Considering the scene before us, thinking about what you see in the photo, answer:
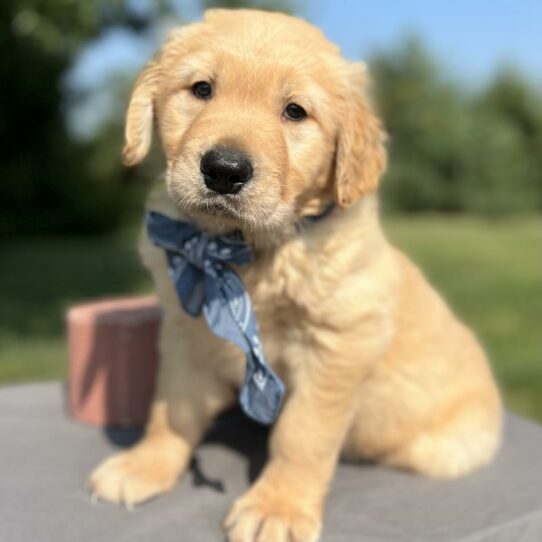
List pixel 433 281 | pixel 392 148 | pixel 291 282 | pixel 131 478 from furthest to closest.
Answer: pixel 392 148, pixel 433 281, pixel 131 478, pixel 291 282

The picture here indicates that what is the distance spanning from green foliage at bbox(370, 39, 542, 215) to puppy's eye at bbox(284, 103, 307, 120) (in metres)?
14.9

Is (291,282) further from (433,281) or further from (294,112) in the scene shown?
(433,281)

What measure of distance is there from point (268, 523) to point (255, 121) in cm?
132

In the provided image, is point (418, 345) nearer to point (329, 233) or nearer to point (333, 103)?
point (329, 233)

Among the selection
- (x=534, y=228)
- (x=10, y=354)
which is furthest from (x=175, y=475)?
(x=534, y=228)

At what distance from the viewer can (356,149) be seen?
252 cm

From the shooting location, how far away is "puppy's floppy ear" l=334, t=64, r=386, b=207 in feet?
8.20

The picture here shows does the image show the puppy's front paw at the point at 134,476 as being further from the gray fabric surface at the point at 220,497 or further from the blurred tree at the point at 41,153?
the blurred tree at the point at 41,153

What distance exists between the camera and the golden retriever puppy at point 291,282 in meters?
2.35

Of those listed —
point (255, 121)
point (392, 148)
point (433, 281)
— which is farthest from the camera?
point (392, 148)

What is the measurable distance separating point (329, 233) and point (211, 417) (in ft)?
3.04

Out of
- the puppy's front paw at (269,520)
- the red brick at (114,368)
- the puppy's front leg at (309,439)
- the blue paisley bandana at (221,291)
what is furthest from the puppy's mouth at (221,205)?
the red brick at (114,368)

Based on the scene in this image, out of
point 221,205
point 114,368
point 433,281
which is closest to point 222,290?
point 221,205

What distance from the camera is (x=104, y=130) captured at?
52.9 feet
